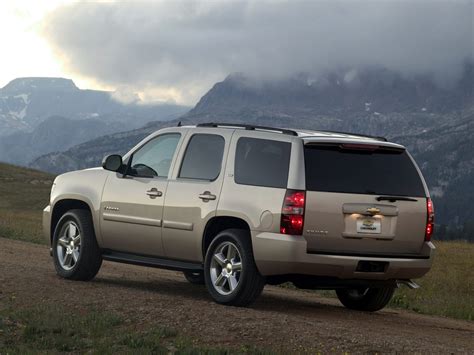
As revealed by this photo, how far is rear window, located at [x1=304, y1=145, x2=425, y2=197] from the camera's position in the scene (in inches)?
385

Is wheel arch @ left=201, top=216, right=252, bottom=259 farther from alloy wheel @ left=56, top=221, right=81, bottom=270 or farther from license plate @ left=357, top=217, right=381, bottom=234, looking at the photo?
alloy wheel @ left=56, top=221, right=81, bottom=270

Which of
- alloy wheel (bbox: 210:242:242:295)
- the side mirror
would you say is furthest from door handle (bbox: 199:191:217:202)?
the side mirror

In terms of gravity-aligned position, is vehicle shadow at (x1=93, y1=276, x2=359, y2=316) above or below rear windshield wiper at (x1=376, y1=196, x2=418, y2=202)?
below

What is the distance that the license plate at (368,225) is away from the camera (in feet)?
32.0

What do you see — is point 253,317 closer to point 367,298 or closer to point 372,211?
point 372,211

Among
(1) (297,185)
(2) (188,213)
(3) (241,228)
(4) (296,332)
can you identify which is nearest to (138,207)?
(2) (188,213)

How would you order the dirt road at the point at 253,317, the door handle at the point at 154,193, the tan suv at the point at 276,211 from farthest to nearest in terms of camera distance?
the door handle at the point at 154,193 → the tan suv at the point at 276,211 → the dirt road at the point at 253,317

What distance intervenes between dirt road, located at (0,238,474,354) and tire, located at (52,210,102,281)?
9.0 inches

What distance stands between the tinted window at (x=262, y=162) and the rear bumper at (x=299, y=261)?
63 centimetres

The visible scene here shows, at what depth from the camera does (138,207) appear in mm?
11406

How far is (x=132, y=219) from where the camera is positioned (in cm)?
1145

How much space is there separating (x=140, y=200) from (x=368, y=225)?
3.15 metres

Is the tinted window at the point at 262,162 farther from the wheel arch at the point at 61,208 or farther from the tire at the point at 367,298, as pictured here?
the wheel arch at the point at 61,208

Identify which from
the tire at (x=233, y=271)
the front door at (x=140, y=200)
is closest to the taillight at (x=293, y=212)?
the tire at (x=233, y=271)
